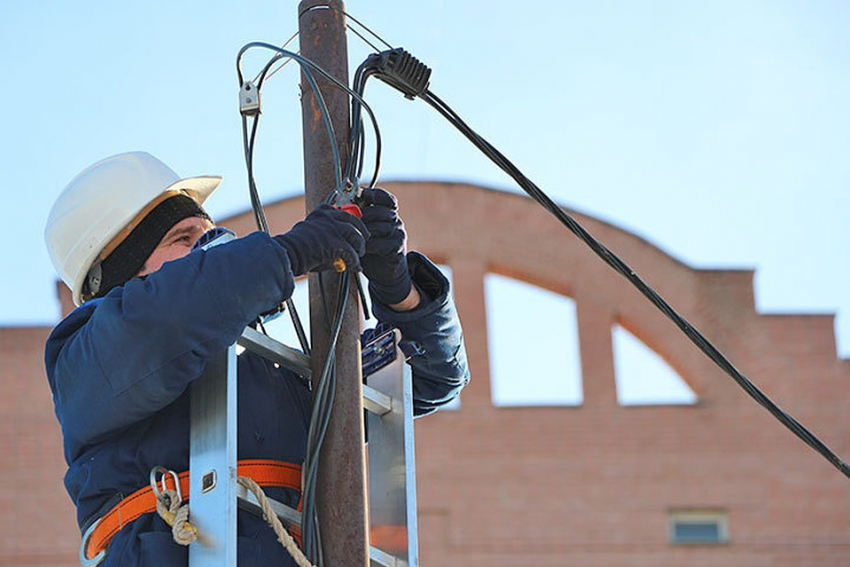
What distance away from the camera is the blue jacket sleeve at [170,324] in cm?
459

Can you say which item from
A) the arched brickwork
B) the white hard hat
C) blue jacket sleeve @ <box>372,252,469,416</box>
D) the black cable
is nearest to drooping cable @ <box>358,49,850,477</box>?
the black cable

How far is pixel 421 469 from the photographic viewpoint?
1881cm

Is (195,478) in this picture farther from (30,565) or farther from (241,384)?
(30,565)

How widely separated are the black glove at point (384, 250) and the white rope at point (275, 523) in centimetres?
74

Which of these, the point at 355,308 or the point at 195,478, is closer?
the point at 195,478

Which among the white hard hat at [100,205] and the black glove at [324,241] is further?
the white hard hat at [100,205]

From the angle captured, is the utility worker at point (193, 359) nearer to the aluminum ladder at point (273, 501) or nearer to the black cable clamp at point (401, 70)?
the aluminum ladder at point (273, 501)

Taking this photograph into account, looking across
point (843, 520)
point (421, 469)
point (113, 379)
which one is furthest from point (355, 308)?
point (843, 520)

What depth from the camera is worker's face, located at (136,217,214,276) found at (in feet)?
18.4

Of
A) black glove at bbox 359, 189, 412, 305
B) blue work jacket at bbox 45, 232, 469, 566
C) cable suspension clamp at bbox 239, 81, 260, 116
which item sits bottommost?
blue work jacket at bbox 45, 232, 469, 566

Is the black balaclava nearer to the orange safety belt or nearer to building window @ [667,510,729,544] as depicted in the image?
the orange safety belt

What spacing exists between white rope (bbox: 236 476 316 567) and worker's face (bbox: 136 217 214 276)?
111 centimetres

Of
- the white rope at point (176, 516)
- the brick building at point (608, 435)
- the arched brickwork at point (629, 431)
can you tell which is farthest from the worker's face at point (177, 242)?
the arched brickwork at point (629, 431)

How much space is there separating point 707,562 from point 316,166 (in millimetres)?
14621
